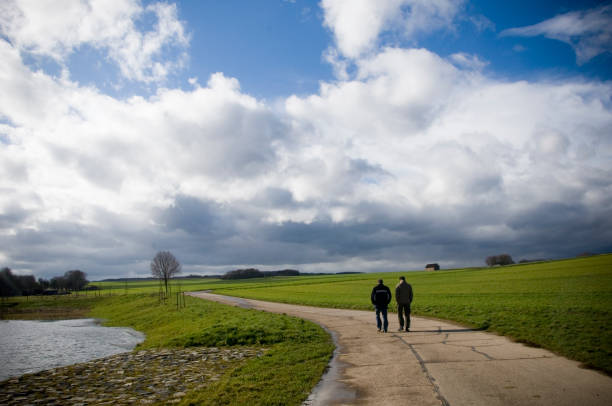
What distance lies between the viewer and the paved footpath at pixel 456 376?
759 cm

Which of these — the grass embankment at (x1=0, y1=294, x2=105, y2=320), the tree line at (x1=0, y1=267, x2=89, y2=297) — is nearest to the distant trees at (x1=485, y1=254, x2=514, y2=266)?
the grass embankment at (x1=0, y1=294, x2=105, y2=320)

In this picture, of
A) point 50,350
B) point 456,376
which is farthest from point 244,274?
point 456,376

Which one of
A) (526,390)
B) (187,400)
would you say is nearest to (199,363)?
(187,400)

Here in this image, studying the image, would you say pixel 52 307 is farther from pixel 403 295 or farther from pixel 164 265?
pixel 403 295

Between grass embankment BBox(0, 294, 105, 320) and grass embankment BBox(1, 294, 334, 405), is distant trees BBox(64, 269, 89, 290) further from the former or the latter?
grass embankment BBox(1, 294, 334, 405)

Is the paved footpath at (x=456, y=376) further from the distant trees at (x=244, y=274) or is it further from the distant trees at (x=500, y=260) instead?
the distant trees at (x=244, y=274)

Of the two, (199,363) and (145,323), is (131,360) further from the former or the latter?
(145,323)

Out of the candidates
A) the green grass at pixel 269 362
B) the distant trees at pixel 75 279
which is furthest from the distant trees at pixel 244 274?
the green grass at pixel 269 362

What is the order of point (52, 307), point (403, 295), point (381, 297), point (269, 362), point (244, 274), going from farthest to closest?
point (244, 274), point (52, 307), point (381, 297), point (403, 295), point (269, 362)

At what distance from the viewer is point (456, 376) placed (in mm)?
9211

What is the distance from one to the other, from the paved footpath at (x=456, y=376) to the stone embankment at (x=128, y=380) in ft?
13.3

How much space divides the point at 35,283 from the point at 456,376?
19717 cm

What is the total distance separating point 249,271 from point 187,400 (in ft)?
643

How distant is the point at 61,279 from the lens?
16975 centimetres
